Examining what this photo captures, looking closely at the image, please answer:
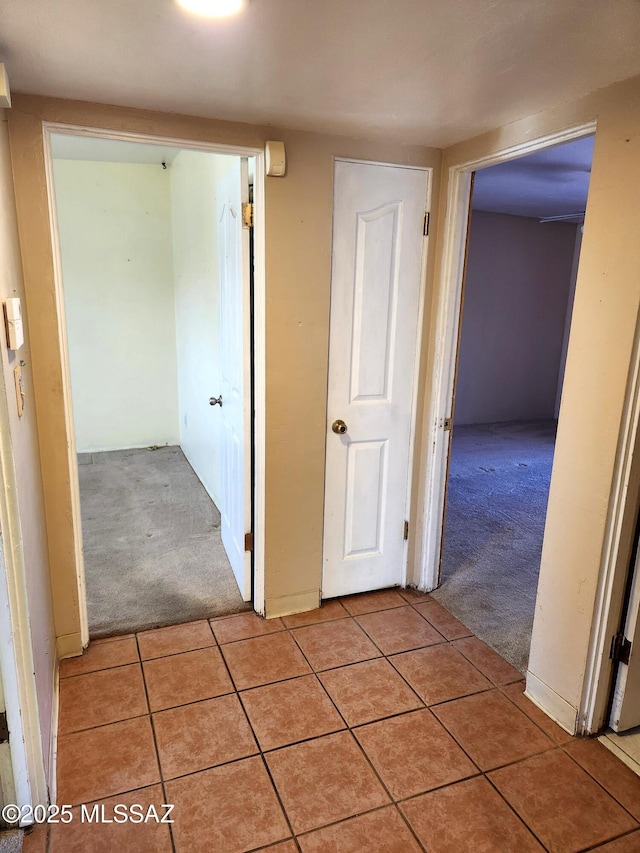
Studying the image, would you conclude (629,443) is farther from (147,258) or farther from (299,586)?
(147,258)

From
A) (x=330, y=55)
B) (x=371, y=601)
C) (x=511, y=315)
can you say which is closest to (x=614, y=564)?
(x=371, y=601)

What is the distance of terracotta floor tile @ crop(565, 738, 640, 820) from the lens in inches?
67.1

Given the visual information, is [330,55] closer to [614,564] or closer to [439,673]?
[614,564]

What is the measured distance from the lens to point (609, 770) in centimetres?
180

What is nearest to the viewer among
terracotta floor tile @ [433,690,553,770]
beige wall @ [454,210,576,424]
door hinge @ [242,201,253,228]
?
terracotta floor tile @ [433,690,553,770]

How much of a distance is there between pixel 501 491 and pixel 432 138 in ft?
9.15

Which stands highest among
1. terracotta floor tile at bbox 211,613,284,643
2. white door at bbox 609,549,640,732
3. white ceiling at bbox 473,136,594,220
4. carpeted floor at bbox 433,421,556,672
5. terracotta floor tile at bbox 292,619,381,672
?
white ceiling at bbox 473,136,594,220

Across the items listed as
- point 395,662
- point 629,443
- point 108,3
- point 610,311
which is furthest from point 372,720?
point 108,3

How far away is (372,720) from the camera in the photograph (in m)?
1.98

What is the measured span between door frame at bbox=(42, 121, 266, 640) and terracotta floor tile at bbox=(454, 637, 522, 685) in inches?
36.2

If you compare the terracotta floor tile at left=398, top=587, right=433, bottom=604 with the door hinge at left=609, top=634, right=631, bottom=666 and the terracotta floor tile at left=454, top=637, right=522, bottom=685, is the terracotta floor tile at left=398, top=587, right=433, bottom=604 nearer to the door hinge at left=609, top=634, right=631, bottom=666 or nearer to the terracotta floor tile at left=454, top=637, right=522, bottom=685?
the terracotta floor tile at left=454, top=637, right=522, bottom=685

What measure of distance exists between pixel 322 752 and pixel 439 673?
624 mm

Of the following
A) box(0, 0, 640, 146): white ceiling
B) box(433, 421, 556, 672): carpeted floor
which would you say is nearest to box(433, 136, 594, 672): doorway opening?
box(433, 421, 556, 672): carpeted floor

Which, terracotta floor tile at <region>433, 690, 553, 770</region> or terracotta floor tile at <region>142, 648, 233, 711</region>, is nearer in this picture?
terracotta floor tile at <region>433, 690, 553, 770</region>
